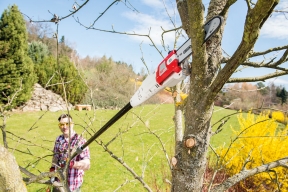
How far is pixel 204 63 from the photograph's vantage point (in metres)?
0.96

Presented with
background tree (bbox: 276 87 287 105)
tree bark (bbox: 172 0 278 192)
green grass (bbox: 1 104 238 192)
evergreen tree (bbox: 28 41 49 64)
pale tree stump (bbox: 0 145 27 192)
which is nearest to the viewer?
pale tree stump (bbox: 0 145 27 192)

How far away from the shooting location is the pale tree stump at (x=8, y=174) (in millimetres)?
734

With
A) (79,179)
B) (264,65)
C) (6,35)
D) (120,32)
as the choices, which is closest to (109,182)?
(79,179)

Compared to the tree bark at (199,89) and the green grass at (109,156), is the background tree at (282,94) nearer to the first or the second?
the green grass at (109,156)

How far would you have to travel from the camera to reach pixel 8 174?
744 mm

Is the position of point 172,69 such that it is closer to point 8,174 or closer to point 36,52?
point 8,174

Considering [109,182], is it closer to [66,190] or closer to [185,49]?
[66,190]

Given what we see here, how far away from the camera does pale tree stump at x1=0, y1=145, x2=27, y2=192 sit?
0.73m

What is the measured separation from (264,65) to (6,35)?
1296 centimetres

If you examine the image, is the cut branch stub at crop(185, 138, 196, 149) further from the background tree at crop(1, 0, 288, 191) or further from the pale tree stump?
the pale tree stump

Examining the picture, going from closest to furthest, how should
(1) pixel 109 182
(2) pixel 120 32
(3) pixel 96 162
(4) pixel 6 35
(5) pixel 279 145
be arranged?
(2) pixel 120 32
(5) pixel 279 145
(1) pixel 109 182
(3) pixel 96 162
(4) pixel 6 35

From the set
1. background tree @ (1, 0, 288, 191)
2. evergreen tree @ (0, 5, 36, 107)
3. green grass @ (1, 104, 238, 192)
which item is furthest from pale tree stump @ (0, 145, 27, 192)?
evergreen tree @ (0, 5, 36, 107)

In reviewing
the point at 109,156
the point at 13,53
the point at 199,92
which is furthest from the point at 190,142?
the point at 13,53

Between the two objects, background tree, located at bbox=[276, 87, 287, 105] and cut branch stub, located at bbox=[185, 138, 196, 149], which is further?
background tree, located at bbox=[276, 87, 287, 105]
